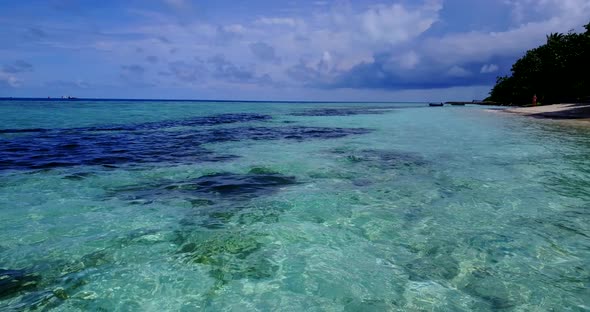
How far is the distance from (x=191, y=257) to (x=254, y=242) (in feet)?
3.41

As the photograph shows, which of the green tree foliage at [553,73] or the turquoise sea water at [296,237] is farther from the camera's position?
the green tree foliage at [553,73]

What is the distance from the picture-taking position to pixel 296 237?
6086 millimetres

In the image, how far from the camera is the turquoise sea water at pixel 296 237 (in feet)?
14.1

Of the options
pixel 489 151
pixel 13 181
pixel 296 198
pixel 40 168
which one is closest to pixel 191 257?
pixel 296 198

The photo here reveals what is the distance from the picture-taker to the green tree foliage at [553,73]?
56.5m

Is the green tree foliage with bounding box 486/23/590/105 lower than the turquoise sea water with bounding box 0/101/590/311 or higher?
higher

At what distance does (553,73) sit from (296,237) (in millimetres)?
77368

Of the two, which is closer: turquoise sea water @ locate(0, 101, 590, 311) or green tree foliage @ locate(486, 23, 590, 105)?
turquoise sea water @ locate(0, 101, 590, 311)

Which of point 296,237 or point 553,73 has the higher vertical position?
→ point 553,73

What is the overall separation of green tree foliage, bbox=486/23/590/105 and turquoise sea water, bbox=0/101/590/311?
53.0m

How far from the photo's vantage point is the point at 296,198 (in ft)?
27.1

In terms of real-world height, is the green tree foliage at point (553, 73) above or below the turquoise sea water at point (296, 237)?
above

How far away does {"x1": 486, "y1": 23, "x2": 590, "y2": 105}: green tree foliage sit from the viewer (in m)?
56.5

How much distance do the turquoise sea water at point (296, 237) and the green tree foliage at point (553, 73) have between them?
53022mm
